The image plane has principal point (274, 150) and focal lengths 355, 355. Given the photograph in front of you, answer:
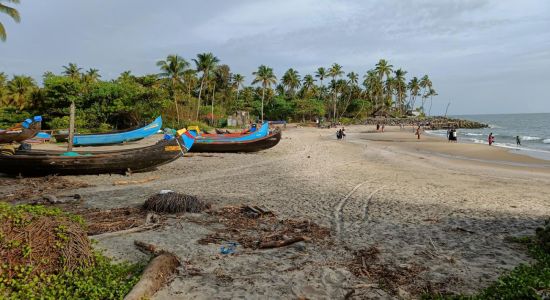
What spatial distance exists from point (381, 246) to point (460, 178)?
10.1m

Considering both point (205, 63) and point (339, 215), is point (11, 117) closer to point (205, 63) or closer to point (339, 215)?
point (205, 63)

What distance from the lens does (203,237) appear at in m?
6.50

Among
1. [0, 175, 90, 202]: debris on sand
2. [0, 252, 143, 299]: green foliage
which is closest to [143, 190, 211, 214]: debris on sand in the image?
[0, 252, 143, 299]: green foliage

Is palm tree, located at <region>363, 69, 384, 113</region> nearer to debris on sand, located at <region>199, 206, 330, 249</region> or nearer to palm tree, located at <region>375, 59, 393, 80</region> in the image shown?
palm tree, located at <region>375, 59, 393, 80</region>

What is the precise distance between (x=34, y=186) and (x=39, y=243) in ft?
27.1

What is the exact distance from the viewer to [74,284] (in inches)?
165

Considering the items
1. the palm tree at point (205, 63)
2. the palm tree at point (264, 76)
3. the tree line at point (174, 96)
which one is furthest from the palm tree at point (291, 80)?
Result: the palm tree at point (205, 63)

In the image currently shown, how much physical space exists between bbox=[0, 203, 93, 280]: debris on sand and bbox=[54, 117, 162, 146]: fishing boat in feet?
67.6

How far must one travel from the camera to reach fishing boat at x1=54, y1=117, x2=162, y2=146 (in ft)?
76.3

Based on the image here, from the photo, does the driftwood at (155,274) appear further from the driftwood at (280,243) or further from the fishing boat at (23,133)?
the fishing boat at (23,133)

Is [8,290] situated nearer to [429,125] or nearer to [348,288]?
[348,288]

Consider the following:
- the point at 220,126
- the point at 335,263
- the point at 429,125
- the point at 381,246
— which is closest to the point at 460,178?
the point at 381,246

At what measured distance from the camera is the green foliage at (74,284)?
3.82m

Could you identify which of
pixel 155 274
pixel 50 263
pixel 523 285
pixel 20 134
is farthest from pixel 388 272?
pixel 20 134
